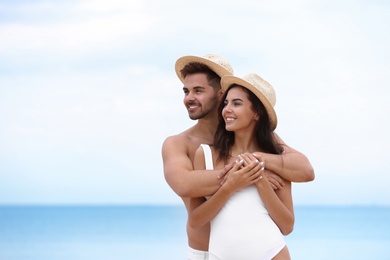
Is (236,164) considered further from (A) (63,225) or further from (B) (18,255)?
(A) (63,225)

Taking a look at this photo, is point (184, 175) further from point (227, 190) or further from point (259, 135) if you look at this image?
point (259, 135)

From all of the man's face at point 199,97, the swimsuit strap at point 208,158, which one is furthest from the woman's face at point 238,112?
the man's face at point 199,97

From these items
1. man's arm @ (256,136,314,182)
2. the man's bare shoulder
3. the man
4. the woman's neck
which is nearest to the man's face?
the man

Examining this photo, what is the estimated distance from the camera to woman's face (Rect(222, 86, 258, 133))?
456cm

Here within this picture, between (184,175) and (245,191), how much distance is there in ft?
1.27

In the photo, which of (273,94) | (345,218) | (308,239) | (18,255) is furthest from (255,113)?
(345,218)

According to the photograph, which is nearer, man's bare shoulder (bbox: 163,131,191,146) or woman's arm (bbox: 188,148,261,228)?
woman's arm (bbox: 188,148,261,228)

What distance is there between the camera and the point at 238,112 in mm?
4574

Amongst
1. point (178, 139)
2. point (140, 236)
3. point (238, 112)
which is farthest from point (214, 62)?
point (140, 236)

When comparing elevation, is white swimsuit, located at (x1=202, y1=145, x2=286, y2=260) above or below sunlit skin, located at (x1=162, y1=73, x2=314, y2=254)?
below

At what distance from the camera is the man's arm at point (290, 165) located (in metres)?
4.54

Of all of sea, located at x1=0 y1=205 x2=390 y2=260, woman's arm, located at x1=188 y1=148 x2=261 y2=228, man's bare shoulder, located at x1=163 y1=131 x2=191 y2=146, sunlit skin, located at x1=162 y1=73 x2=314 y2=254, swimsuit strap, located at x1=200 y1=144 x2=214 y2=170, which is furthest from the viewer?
sea, located at x1=0 y1=205 x2=390 y2=260

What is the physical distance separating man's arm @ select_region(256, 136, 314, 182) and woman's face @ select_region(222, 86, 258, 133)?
0.22 metres

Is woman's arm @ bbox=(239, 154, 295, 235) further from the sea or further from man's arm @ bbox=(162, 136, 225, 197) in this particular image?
the sea
